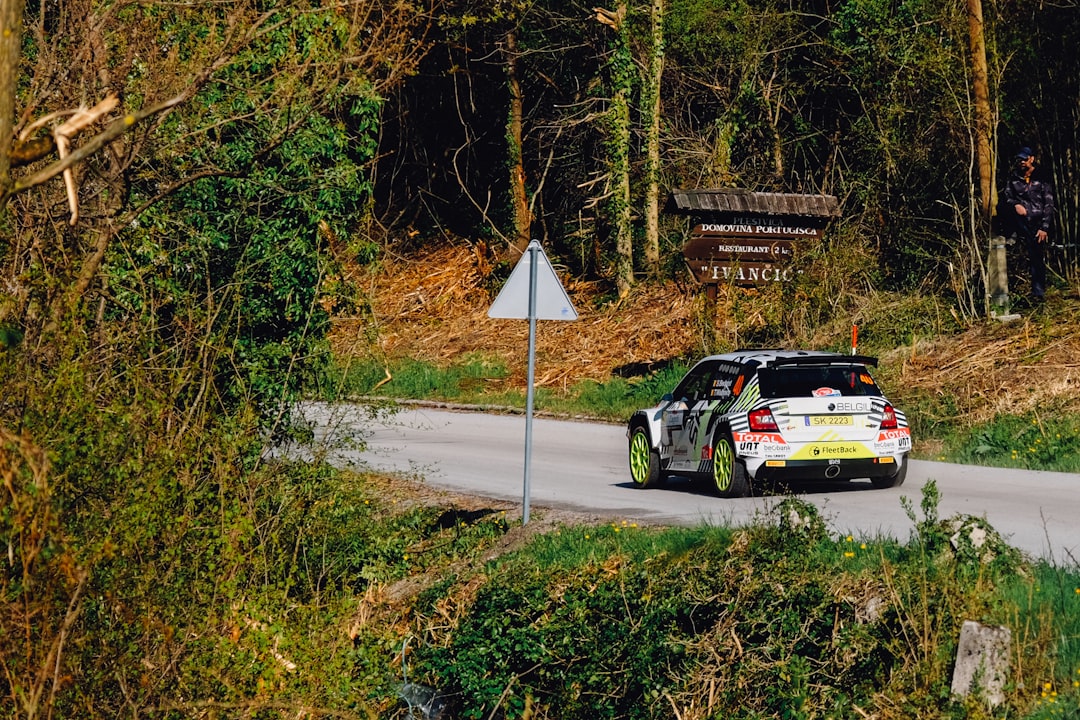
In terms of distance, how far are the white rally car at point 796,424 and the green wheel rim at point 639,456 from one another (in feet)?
3.90

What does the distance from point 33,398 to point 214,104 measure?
23.6ft

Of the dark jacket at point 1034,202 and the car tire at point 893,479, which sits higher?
the dark jacket at point 1034,202

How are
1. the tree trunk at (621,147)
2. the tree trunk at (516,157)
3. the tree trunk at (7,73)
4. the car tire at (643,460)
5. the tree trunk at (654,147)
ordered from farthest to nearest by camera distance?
1. the tree trunk at (516,157)
2. the tree trunk at (621,147)
3. the tree trunk at (654,147)
4. the car tire at (643,460)
5. the tree trunk at (7,73)

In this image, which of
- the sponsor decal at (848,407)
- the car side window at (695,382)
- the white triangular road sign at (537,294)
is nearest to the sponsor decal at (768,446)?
the sponsor decal at (848,407)

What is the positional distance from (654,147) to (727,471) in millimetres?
19862

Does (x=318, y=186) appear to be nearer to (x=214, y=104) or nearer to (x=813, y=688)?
(x=214, y=104)

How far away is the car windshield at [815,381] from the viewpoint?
15.6m

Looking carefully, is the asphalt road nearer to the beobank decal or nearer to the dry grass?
the beobank decal

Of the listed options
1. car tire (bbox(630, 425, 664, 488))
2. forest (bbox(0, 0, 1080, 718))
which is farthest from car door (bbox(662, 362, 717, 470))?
forest (bbox(0, 0, 1080, 718))

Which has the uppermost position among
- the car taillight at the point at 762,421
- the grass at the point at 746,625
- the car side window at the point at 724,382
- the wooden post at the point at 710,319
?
the wooden post at the point at 710,319

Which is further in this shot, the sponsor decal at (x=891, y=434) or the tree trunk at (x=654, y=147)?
the tree trunk at (x=654, y=147)

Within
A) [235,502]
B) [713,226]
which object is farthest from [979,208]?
[235,502]

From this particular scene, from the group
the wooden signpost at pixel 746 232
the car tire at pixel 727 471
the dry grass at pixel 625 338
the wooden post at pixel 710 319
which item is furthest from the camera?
the wooden post at pixel 710 319

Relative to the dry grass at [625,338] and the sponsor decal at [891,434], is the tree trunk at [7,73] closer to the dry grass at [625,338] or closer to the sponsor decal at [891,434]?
the dry grass at [625,338]
